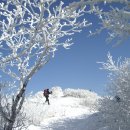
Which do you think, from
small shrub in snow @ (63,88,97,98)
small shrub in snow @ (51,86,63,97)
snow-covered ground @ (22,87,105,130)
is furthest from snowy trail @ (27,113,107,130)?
small shrub in snow @ (51,86,63,97)

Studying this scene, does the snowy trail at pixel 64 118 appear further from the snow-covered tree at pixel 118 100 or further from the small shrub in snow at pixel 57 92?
the small shrub in snow at pixel 57 92

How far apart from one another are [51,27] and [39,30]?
1.32ft

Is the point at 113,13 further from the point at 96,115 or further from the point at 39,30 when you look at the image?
the point at 96,115

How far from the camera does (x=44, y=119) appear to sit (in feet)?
73.2

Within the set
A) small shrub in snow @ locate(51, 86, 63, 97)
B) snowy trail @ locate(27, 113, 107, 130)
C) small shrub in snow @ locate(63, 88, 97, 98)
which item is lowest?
snowy trail @ locate(27, 113, 107, 130)

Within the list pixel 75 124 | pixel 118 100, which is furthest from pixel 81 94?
pixel 118 100

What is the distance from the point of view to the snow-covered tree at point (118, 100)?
15.6 m

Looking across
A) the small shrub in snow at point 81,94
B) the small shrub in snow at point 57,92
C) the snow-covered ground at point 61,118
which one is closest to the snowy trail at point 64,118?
the snow-covered ground at point 61,118

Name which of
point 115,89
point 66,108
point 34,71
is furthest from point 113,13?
point 66,108

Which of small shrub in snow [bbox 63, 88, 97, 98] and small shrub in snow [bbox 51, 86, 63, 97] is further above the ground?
small shrub in snow [bbox 51, 86, 63, 97]

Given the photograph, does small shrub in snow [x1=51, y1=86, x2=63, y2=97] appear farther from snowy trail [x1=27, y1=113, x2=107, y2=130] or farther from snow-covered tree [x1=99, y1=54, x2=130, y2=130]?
snow-covered tree [x1=99, y1=54, x2=130, y2=130]

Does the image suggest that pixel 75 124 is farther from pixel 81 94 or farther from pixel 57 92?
pixel 57 92

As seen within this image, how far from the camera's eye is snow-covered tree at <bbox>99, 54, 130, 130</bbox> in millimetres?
15555

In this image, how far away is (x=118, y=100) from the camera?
16125mm
